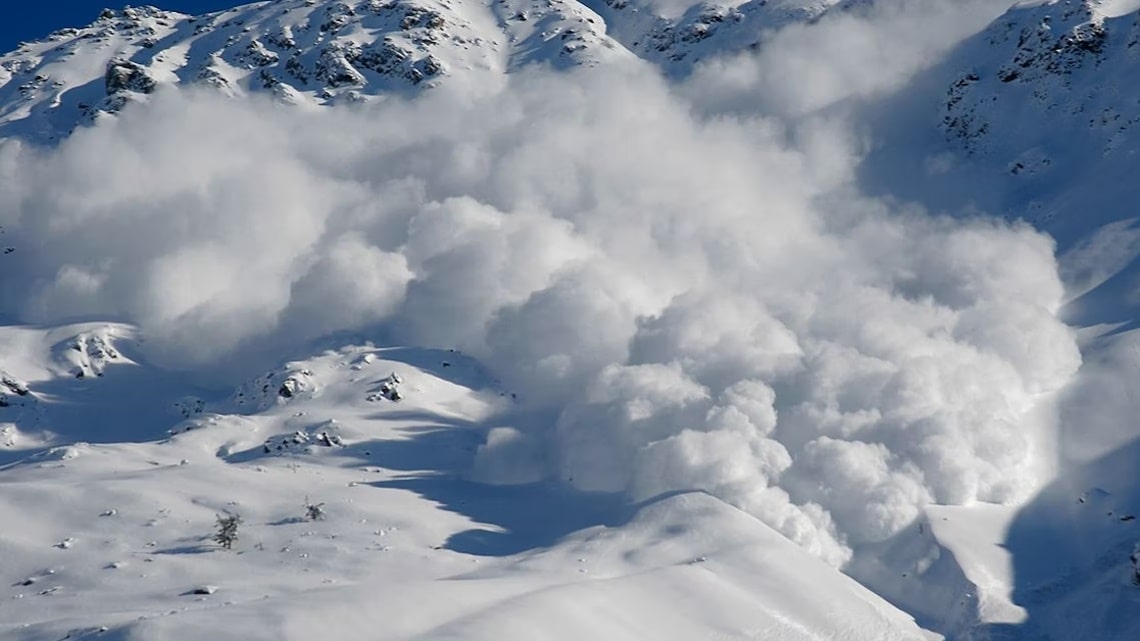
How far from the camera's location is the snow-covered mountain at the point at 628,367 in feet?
190

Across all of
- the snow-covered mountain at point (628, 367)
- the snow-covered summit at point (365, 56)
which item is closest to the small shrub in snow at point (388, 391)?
the snow-covered mountain at point (628, 367)

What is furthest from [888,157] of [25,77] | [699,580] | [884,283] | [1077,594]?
[25,77]

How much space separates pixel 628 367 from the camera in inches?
3516

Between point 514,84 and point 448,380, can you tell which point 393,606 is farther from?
point 514,84

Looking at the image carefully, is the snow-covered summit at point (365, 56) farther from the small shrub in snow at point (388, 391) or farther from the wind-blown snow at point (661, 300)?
the small shrub in snow at point (388, 391)

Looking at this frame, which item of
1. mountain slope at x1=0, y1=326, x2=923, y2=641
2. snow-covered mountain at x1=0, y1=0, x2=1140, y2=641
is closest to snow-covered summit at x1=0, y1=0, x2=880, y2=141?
snow-covered mountain at x1=0, y1=0, x2=1140, y2=641

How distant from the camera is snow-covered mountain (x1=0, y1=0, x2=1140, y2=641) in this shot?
57.8 meters

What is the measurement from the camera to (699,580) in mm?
56250

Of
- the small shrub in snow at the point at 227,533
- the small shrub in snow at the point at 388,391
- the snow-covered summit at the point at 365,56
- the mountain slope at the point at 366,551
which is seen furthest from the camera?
the snow-covered summit at the point at 365,56

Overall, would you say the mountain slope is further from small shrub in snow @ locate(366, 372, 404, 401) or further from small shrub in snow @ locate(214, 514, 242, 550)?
small shrub in snow @ locate(366, 372, 404, 401)

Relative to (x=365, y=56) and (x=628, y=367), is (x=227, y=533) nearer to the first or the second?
(x=628, y=367)

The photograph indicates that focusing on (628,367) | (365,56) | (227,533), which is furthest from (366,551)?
(365,56)

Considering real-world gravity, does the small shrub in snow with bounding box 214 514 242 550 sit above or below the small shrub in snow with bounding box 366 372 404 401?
above

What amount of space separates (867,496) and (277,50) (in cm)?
Answer: 15419
